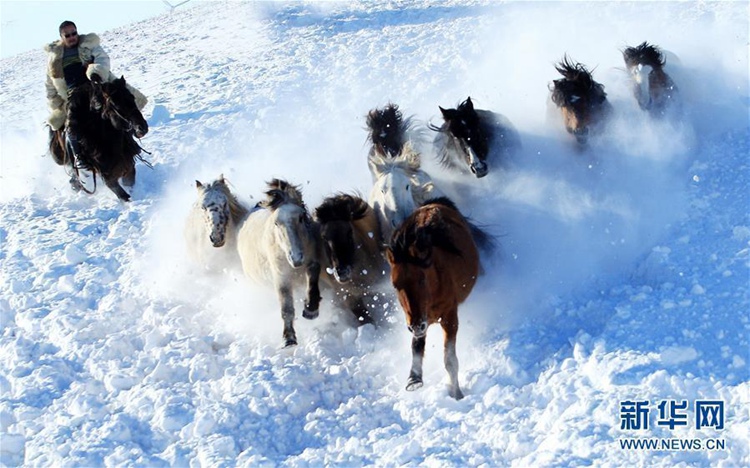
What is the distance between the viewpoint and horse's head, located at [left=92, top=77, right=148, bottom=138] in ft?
31.9

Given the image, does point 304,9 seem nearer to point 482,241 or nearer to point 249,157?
point 249,157

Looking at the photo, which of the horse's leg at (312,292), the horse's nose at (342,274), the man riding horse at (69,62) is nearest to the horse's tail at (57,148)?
the man riding horse at (69,62)

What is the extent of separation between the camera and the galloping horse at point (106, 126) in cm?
976

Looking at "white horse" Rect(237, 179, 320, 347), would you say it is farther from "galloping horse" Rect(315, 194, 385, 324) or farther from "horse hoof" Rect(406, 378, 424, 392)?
"horse hoof" Rect(406, 378, 424, 392)

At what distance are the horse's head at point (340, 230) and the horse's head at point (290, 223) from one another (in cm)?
18

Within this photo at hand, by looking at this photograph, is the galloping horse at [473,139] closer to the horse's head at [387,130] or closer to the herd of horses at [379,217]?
the herd of horses at [379,217]

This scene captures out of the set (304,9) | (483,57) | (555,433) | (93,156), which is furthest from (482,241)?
(304,9)

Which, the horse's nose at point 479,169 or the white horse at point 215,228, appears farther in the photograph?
the horse's nose at point 479,169

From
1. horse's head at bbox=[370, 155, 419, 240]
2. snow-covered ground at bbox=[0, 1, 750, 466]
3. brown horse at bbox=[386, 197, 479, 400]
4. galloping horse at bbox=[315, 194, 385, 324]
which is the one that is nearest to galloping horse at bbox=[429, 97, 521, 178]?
snow-covered ground at bbox=[0, 1, 750, 466]

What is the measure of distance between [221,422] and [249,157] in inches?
247

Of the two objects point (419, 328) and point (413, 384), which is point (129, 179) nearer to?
point (413, 384)

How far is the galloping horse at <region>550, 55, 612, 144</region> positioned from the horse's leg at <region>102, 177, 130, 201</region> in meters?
6.21

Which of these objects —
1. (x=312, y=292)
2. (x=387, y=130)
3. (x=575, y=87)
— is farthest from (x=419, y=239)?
(x=575, y=87)

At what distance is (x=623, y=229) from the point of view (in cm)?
804
